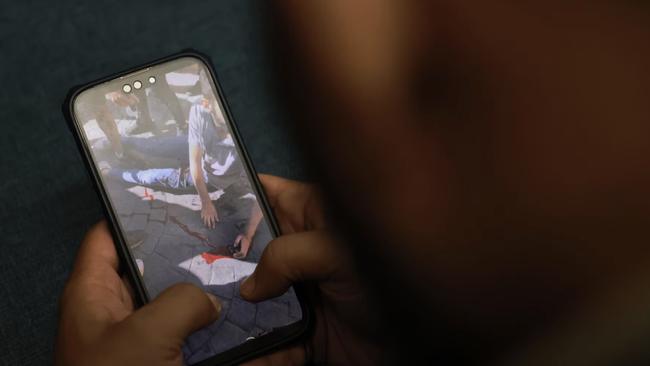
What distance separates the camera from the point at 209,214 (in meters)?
0.50

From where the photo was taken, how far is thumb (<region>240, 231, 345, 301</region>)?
45cm

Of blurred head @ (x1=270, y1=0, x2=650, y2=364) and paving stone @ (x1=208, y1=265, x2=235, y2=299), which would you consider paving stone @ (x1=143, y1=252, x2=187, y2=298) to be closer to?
paving stone @ (x1=208, y1=265, x2=235, y2=299)

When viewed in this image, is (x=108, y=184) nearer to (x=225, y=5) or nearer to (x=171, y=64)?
(x=171, y=64)

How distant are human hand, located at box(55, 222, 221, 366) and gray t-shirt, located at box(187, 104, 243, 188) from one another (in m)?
0.11

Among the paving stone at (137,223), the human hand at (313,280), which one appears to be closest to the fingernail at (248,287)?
the human hand at (313,280)

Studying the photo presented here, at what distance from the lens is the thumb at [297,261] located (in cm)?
45

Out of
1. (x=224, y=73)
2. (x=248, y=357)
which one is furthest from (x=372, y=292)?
(x=224, y=73)

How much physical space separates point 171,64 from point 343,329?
28 cm

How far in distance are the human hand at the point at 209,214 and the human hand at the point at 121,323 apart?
7cm

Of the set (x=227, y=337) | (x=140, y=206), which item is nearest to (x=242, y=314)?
(x=227, y=337)

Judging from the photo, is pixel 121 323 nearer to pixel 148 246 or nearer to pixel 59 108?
pixel 148 246

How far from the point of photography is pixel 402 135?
17 centimetres

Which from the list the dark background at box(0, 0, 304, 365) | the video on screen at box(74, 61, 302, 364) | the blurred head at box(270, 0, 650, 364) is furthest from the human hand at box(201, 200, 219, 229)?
the blurred head at box(270, 0, 650, 364)

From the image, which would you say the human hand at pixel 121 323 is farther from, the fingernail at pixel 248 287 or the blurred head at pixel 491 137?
the blurred head at pixel 491 137
